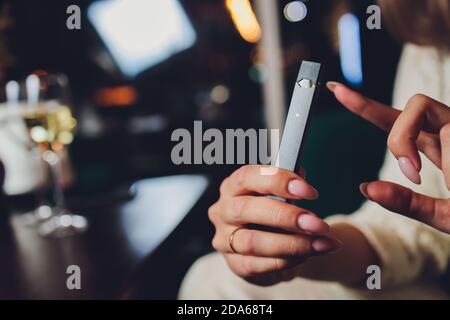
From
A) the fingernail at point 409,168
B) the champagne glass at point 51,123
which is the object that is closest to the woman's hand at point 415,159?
the fingernail at point 409,168

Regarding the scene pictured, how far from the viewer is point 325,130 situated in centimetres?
→ 94

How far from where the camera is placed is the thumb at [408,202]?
35 centimetres

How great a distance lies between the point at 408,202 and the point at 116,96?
343 centimetres

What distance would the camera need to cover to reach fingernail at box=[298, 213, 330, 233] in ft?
1.33

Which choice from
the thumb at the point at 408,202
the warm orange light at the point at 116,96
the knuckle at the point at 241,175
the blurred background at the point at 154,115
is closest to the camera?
the thumb at the point at 408,202

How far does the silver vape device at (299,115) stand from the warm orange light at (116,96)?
3.14 m

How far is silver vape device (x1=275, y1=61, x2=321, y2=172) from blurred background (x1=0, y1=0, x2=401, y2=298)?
0.02 metres

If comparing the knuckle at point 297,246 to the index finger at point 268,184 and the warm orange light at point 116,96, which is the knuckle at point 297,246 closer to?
the index finger at point 268,184

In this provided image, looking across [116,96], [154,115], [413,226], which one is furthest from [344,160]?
[116,96]

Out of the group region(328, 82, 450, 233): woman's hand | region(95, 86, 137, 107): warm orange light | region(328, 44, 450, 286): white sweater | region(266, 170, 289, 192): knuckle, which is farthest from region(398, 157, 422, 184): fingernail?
region(95, 86, 137, 107): warm orange light

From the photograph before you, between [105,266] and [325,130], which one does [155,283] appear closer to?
[105,266]

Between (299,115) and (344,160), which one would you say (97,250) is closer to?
(299,115)

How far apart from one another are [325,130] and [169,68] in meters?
2.81

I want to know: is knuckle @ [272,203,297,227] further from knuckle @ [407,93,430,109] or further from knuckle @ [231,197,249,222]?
knuckle @ [407,93,430,109]
